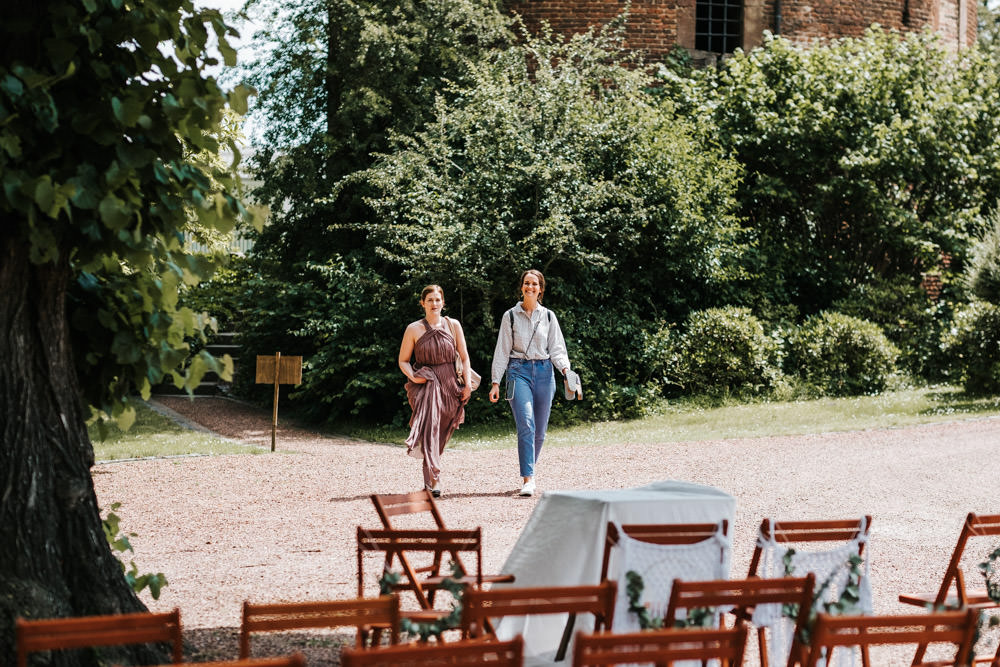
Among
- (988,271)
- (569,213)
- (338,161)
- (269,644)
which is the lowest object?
(269,644)

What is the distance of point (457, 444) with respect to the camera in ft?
55.2

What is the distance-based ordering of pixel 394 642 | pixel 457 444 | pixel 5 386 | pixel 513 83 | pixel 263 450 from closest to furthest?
1. pixel 394 642
2. pixel 5 386
3. pixel 263 450
4. pixel 457 444
5. pixel 513 83

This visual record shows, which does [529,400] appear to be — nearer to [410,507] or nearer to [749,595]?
[410,507]

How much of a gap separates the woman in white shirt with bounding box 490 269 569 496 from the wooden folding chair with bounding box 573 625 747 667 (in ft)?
24.7

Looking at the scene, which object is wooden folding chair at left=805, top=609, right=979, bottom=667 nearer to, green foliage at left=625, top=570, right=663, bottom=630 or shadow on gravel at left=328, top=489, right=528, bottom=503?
green foliage at left=625, top=570, right=663, bottom=630

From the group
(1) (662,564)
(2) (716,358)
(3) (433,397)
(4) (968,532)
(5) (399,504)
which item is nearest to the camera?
(1) (662,564)

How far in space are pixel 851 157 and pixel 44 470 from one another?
69.4ft

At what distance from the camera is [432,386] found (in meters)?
11.0

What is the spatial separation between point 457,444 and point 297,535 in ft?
24.5

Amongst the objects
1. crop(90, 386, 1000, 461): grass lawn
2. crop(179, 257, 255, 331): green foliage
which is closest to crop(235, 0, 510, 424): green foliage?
crop(90, 386, 1000, 461): grass lawn

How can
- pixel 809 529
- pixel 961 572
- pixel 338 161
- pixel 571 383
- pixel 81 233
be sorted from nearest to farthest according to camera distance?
pixel 81 233 < pixel 809 529 < pixel 961 572 < pixel 571 383 < pixel 338 161

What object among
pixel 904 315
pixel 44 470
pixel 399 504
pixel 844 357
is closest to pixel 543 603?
pixel 44 470

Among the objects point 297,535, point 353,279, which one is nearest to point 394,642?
point 297,535

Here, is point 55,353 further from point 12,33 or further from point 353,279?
point 353,279
